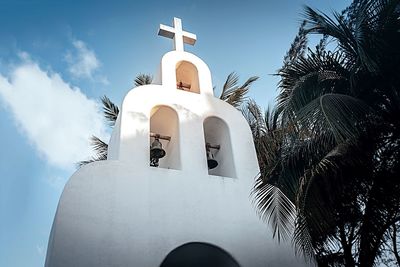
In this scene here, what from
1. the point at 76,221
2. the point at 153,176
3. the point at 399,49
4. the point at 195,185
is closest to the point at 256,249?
the point at 195,185

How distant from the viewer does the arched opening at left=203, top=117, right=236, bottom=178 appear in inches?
248

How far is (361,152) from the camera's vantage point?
5352 millimetres

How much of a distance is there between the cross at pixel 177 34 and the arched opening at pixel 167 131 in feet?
6.68

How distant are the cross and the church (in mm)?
1535

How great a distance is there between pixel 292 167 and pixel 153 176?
2.17 meters

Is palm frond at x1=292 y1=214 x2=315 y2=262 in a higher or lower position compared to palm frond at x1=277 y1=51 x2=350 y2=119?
lower

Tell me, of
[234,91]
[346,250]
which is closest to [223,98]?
[234,91]

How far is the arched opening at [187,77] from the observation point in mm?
7641

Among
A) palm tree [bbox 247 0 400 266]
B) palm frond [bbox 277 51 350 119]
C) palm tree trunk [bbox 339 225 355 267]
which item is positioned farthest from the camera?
palm tree trunk [bbox 339 225 355 267]

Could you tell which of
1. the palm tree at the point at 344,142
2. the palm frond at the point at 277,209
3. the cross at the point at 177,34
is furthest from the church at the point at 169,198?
the cross at the point at 177,34

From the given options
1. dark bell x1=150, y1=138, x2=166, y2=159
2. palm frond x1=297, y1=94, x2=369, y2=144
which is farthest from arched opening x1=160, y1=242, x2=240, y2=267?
palm frond x1=297, y1=94, x2=369, y2=144

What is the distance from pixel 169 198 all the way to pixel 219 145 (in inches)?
78.3

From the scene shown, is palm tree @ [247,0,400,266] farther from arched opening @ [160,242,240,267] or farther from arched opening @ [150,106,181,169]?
arched opening @ [150,106,181,169]

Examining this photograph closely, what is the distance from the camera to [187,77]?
8.06 m
